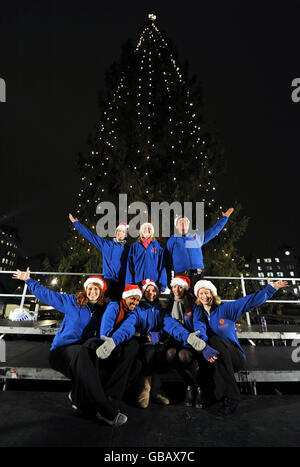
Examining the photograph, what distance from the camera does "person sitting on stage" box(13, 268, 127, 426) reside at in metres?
1.61

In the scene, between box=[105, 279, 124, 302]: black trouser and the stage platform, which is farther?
box=[105, 279, 124, 302]: black trouser

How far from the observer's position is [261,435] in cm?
149

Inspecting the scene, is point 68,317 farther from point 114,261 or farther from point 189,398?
point 189,398

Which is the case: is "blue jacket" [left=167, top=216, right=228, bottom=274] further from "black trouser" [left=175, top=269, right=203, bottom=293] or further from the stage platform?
the stage platform

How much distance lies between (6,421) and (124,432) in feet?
2.81

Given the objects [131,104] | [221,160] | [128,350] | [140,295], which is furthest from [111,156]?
[128,350]

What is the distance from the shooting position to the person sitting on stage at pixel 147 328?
1.82 m

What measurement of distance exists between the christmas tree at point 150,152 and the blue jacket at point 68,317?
4302 mm

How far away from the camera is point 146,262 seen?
2.89m

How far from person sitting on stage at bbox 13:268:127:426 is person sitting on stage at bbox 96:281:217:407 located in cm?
13

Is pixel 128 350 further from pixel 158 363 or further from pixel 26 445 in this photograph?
pixel 26 445
